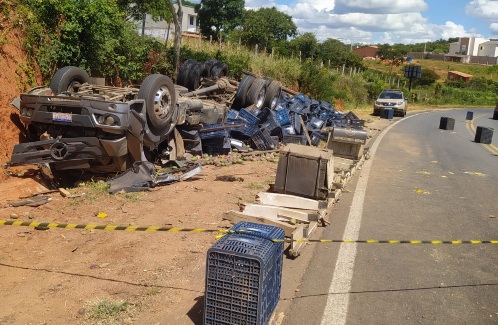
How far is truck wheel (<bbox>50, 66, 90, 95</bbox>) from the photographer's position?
882 centimetres

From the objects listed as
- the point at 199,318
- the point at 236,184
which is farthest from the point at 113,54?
the point at 199,318

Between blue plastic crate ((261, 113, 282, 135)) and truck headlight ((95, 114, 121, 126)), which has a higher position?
truck headlight ((95, 114, 121, 126))

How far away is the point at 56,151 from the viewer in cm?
749

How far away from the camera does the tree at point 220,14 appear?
2408 inches

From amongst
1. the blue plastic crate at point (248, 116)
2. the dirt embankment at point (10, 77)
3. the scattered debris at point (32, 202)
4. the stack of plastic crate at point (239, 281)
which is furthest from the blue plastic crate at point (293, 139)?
the stack of plastic crate at point (239, 281)

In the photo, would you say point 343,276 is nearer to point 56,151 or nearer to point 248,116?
point 56,151

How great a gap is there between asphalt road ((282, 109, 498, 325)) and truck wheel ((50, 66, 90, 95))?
5686 mm

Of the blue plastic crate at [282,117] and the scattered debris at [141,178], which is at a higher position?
the blue plastic crate at [282,117]

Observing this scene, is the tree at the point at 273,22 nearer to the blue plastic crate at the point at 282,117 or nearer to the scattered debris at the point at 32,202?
the blue plastic crate at the point at 282,117

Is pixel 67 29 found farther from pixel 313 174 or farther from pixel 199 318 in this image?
pixel 199 318

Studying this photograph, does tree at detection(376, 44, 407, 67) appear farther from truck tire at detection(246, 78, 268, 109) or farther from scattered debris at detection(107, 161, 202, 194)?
scattered debris at detection(107, 161, 202, 194)

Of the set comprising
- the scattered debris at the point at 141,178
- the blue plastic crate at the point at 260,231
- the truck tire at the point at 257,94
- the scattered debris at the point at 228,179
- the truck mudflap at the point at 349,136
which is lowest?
the scattered debris at the point at 228,179

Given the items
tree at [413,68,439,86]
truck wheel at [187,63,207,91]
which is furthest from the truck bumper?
tree at [413,68,439,86]

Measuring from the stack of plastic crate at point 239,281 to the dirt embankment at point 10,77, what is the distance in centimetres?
631
